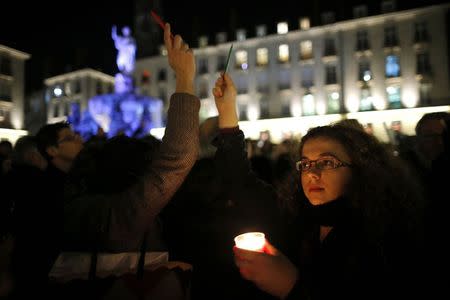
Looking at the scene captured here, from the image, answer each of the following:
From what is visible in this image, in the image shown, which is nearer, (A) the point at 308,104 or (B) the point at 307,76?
(A) the point at 308,104

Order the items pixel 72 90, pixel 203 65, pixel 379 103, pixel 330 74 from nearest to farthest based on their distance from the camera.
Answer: pixel 379 103 < pixel 330 74 < pixel 203 65 < pixel 72 90

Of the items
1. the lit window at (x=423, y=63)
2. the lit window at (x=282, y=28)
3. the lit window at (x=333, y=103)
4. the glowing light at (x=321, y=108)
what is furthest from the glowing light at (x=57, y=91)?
the lit window at (x=423, y=63)

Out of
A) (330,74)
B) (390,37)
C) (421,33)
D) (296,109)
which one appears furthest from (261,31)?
(421,33)

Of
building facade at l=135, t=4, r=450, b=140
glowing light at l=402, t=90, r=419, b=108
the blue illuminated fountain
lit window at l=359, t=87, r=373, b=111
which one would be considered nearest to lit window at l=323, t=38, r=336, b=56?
building facade at l=135, t=4, r=450, b=140

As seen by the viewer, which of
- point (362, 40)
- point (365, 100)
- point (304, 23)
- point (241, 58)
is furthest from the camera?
point (241, 58)

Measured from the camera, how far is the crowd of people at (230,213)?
1.78 meters

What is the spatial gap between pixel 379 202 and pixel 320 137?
Answer: 18.6 inches

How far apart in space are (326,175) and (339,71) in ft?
124

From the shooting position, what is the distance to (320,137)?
2.22 m

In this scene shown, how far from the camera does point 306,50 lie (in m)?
39.3

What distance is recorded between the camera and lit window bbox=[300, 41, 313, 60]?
128 feet

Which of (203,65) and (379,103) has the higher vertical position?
(203,65)

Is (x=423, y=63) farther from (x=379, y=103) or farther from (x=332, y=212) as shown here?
(x=332, y=212)

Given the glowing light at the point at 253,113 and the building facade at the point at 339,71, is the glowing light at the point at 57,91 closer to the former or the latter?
the building facade at the point at 339,71
